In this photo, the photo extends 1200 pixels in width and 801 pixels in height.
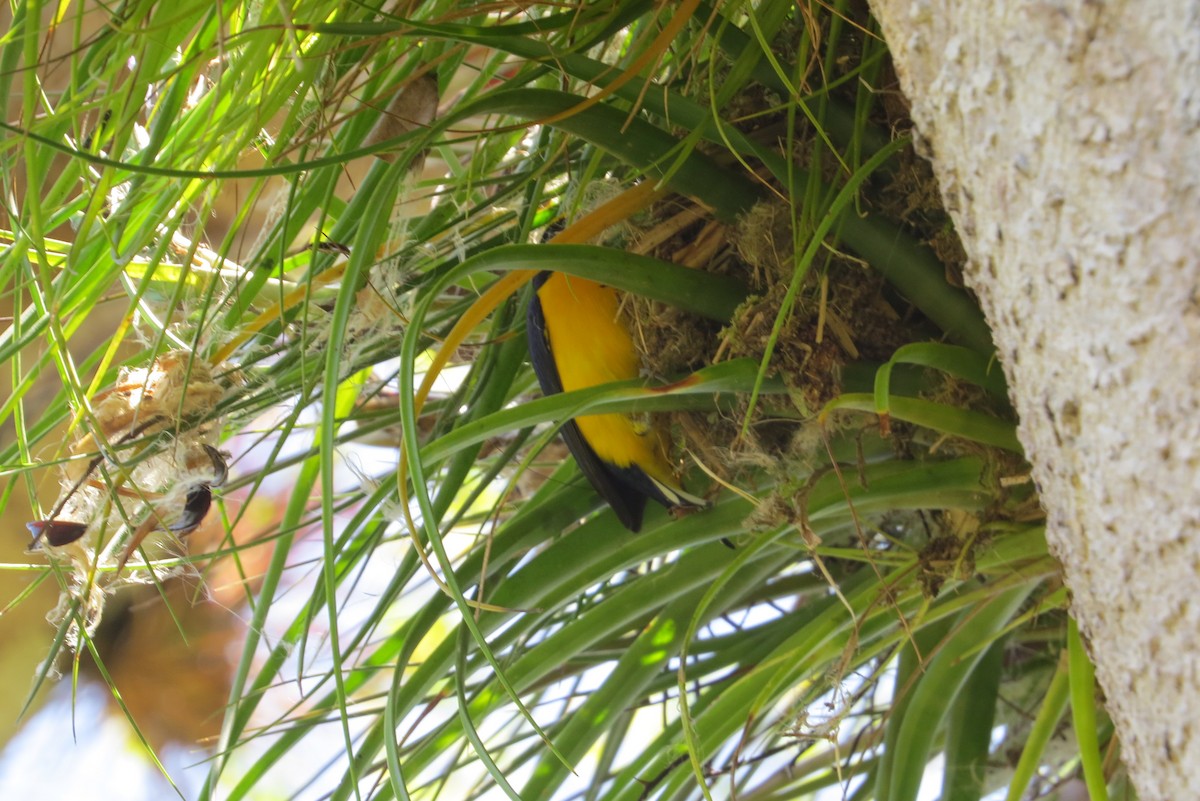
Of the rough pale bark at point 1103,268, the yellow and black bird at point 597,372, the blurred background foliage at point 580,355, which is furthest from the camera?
the yellow and black bird at point 597,372

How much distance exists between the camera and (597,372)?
65cm

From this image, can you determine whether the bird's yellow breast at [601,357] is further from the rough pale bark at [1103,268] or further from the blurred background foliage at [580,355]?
the rough pale bark at [1103,268]

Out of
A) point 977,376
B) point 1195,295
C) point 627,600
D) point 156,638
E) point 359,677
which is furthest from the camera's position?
point 156,638

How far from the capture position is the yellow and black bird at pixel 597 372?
58 cm

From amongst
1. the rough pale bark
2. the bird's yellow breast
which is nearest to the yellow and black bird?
the bird's yellow breast

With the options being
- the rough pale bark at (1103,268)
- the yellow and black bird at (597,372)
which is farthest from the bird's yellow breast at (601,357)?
the rough pale bark at (1103,268)

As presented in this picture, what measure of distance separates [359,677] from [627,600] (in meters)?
0.22

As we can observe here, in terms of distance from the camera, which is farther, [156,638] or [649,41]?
[156,638]

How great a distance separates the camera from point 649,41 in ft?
1.58

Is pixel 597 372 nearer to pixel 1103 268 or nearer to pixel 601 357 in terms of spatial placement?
pixel 601 357

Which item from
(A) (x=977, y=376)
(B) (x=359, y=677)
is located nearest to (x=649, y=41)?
(A) (x=977, y=376)

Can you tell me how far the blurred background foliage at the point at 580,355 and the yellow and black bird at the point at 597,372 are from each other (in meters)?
0.02

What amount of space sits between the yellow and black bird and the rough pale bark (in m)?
0.31

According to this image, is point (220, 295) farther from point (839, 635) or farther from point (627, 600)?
point (839, 635)
